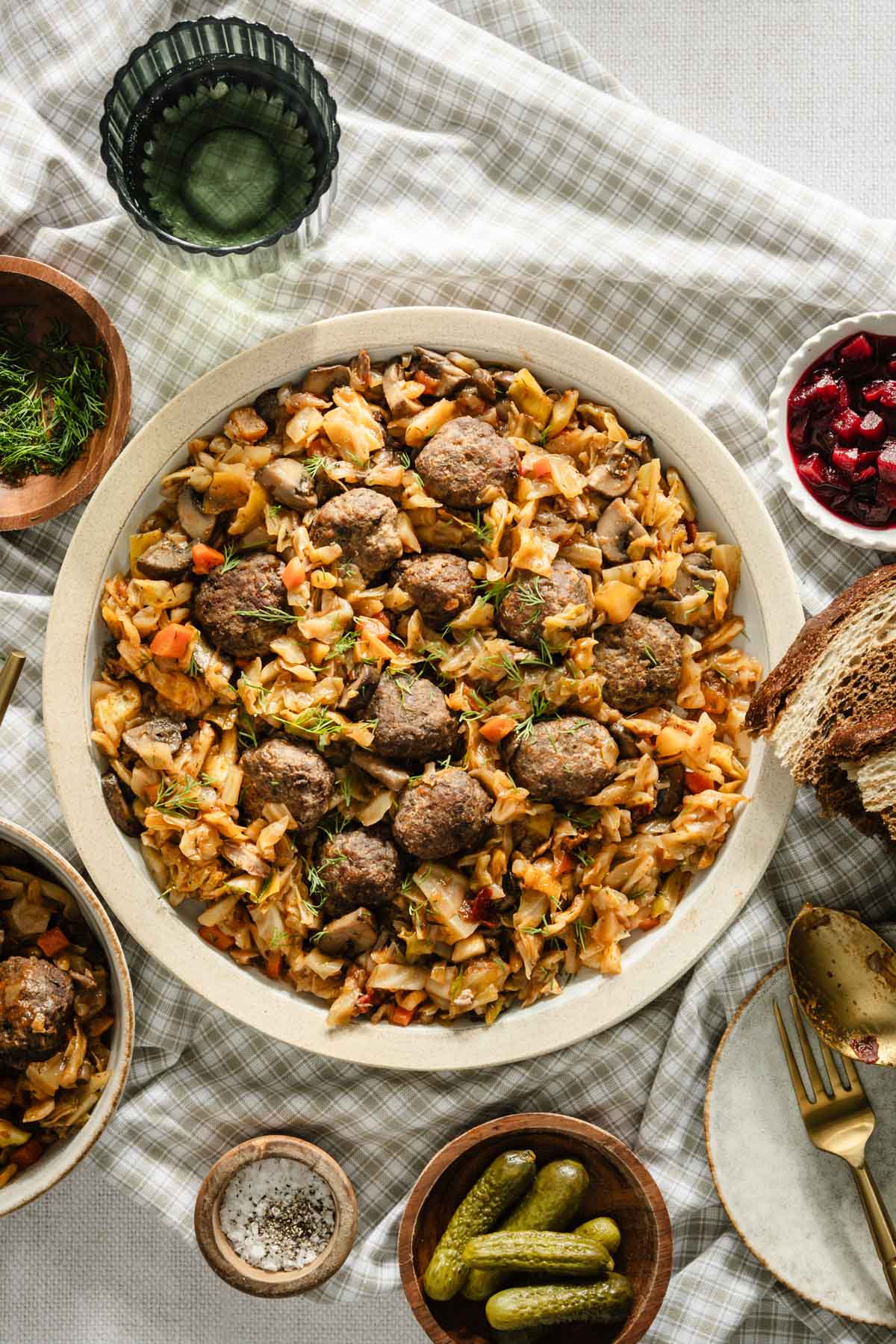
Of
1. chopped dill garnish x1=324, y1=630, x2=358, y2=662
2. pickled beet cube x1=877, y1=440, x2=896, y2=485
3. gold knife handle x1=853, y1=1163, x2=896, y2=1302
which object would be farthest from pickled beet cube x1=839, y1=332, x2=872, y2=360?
gold knife handle x1=853, y1=1163, x2=896, y2=1302

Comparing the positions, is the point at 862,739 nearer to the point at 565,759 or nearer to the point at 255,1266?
the point at 565,759

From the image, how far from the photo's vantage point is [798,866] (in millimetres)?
5355

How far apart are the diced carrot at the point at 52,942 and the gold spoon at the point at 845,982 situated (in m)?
3.10

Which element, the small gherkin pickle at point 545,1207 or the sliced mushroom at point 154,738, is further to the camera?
the small gherkin pickle at point 545,1207

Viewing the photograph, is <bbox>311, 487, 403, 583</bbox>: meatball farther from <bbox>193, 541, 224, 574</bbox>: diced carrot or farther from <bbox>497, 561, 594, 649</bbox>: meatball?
<bbox>497, 561, 594, 649</bbox>: meatball

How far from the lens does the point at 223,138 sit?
503 centimetres

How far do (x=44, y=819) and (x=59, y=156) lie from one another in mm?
2976

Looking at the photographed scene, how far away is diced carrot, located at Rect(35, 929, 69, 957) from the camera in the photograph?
5051 millimetres

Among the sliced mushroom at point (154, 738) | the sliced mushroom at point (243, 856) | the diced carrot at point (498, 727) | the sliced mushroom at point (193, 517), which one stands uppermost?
the sliced mushroom at point (193, 517)

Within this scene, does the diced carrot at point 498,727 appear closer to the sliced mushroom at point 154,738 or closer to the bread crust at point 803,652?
the bread crust at point 803,652

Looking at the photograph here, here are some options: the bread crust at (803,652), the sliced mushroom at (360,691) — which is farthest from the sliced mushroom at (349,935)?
the bread crust at (803,652)

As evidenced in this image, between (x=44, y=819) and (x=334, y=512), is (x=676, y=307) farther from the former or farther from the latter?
(x=44, y=819)

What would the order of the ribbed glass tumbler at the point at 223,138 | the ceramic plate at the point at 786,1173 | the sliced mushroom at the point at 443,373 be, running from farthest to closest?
1. the ceramic plate at the point at 786,1173
2. the ribbed glass tumbler at the point at 223,138
3. the sliced mushroom at the point at 443,373

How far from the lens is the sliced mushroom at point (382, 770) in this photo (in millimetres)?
4688
